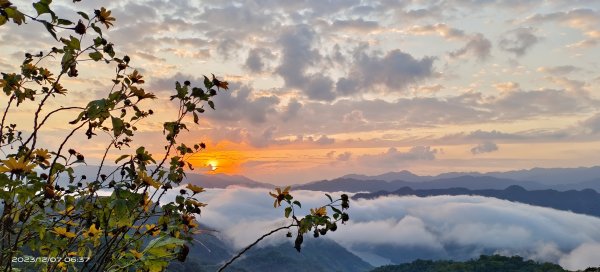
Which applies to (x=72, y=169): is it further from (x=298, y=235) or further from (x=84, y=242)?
(x=298, y=235)

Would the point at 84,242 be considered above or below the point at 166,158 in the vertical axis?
below

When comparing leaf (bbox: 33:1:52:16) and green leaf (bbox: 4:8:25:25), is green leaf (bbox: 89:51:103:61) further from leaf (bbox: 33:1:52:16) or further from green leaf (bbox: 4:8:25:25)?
green leaf (bbox: 4:8:25:25)

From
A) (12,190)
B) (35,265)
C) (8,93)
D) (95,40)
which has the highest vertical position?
(95,40)

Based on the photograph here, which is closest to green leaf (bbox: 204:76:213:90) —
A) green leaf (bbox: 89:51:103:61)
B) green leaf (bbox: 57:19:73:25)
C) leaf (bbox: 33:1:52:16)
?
green leaf (bbox: 89:51:103:61)

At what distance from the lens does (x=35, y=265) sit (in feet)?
Result: 21.2

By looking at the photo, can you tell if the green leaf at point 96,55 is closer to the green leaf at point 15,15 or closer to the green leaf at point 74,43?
the green leaf at point 74,43

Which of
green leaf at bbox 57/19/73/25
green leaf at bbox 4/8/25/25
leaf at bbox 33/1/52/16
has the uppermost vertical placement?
green leaf at bbox 57/19/73/25

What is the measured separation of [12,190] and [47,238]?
5.52ft

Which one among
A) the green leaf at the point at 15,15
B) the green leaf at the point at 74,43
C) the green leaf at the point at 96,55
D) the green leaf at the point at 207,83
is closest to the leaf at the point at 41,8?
the green leaf at the point at 15,15

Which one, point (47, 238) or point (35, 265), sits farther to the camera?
point (35, 265)

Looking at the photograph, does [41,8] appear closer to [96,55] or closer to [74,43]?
[74,43]

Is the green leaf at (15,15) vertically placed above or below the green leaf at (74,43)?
below

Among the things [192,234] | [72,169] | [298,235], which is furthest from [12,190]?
[298,235]

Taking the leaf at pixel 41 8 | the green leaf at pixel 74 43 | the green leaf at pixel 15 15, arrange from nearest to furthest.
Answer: the green leaf at pixel 15 15 < the leaf at pixel 41 8 < the green leaf at pixel 74 43
